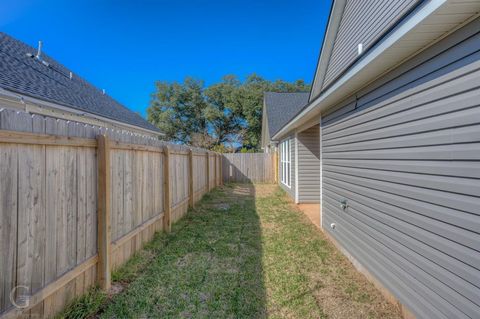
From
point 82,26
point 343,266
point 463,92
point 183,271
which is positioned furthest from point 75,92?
point 463,92

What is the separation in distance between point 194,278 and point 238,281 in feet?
1.82

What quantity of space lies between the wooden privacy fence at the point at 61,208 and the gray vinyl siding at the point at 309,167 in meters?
5.43

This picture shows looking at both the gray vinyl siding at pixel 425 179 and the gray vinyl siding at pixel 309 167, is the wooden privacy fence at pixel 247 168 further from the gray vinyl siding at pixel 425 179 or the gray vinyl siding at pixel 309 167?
the gray vinyl siding at pixel 425 179

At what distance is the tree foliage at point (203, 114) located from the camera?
1051 inches

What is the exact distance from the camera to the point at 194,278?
3270mm

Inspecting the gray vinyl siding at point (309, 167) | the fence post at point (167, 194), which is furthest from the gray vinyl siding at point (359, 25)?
the fence post at point (167, 194)

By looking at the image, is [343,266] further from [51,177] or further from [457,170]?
[51,177]

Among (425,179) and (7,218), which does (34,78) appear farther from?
(425,179)

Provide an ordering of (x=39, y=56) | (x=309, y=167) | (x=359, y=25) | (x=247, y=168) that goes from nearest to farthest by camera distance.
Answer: (x=359, y=25)
(x=309, y=167)
(x=39, y=56)
(x=247, y=168)

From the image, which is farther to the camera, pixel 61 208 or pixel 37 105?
pixel 37 105

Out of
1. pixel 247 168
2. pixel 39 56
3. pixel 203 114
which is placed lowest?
pixel 247 168

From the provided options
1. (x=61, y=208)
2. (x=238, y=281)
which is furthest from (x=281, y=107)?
(x=61, y=208)

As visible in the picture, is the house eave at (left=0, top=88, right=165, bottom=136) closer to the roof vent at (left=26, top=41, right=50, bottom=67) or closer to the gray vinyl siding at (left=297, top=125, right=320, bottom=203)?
the roof vent at (left=26, top=41, right=50, bottom=67)

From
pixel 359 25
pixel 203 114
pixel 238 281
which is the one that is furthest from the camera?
pixel 203 114
